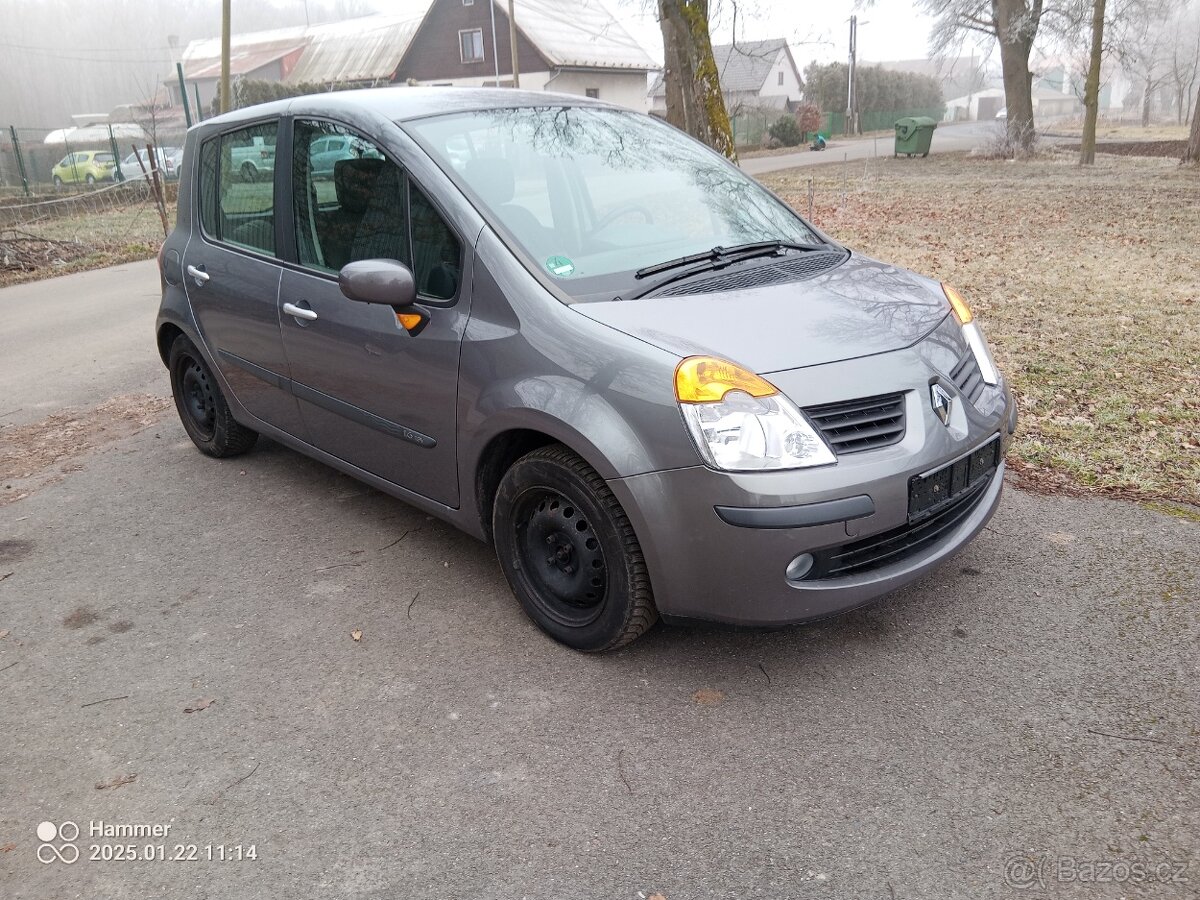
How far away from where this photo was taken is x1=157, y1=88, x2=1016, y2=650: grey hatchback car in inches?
113

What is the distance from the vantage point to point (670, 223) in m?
3.81

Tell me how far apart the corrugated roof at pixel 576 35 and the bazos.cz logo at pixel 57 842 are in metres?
45.8

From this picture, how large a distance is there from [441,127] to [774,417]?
1809 millimetres

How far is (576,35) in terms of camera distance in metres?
49.6

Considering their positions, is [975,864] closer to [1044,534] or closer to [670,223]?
[1044,534]

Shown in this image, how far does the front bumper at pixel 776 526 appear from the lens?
280 cm

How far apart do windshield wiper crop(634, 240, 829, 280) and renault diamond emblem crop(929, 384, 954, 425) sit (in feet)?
3.09

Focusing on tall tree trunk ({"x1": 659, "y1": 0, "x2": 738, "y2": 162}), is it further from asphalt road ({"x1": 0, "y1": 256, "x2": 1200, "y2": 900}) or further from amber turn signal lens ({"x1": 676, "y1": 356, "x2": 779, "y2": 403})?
amber turn signal lens ({"x1": 676, "y1": 356, "x2": 779, "y2": 403})

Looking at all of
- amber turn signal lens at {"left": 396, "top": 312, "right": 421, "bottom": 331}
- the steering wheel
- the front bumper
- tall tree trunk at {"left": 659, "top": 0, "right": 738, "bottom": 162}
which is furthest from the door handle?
tall tree trunk at {"left": 659, "top": 0, "right": 738, "bottom": 162}

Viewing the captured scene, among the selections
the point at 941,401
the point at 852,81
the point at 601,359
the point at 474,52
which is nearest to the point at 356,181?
the point at 601,359

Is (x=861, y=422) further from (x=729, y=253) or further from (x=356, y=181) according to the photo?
(x=356, y=181)

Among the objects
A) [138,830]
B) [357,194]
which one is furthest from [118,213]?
[138,830]

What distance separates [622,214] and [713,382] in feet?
3.85

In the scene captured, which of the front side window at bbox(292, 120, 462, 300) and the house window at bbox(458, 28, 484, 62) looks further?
the house window at bbox(458, 28, 484, 62)
